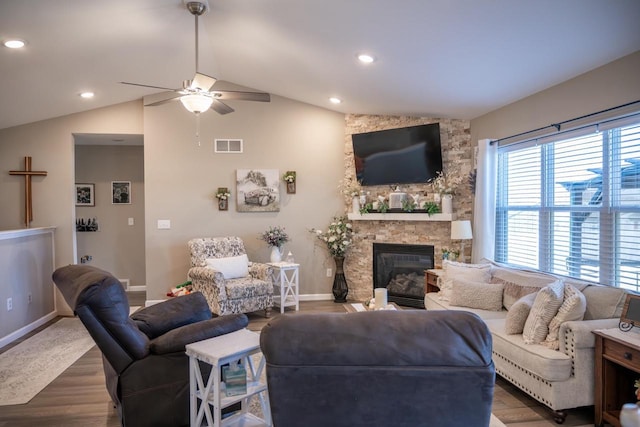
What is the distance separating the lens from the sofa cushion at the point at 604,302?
2.82 metres

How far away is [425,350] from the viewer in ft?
4.47

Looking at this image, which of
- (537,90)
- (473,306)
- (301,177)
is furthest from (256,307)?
(537,90)

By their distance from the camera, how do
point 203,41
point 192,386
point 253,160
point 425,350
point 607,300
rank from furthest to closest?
point 253,160
point 203,41
point 607,300
point 192,386
point 425,350

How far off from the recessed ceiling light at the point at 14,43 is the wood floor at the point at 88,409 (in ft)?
9.36

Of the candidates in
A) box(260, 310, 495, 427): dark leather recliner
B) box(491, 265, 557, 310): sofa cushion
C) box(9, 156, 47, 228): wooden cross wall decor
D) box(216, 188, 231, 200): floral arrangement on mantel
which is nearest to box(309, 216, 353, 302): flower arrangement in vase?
box(216, 188, 231, 200): floral arrangement on mantel

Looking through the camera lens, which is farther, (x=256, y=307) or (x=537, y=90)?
(x=256, y=307)

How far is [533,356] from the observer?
2770mm

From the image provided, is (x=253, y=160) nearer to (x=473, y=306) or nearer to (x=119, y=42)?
(x=119, y=42)

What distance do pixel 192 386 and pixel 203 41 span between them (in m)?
3.60

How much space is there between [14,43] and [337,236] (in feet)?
Result: 13.8

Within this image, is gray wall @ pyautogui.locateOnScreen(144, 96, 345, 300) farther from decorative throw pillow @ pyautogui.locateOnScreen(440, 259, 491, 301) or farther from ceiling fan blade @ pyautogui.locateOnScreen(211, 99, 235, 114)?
decorative throw pillow @ pyautogui.locateOnScreen(440, 259, 491, 301)

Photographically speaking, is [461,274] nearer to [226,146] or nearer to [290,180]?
[290,180]

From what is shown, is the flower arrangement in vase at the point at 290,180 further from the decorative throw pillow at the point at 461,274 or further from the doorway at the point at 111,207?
the doorway at the point at 111,207

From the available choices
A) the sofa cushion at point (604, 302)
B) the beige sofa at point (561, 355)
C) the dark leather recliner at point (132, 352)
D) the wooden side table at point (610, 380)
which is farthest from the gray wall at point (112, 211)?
the wooden side table at point (610, 380)
